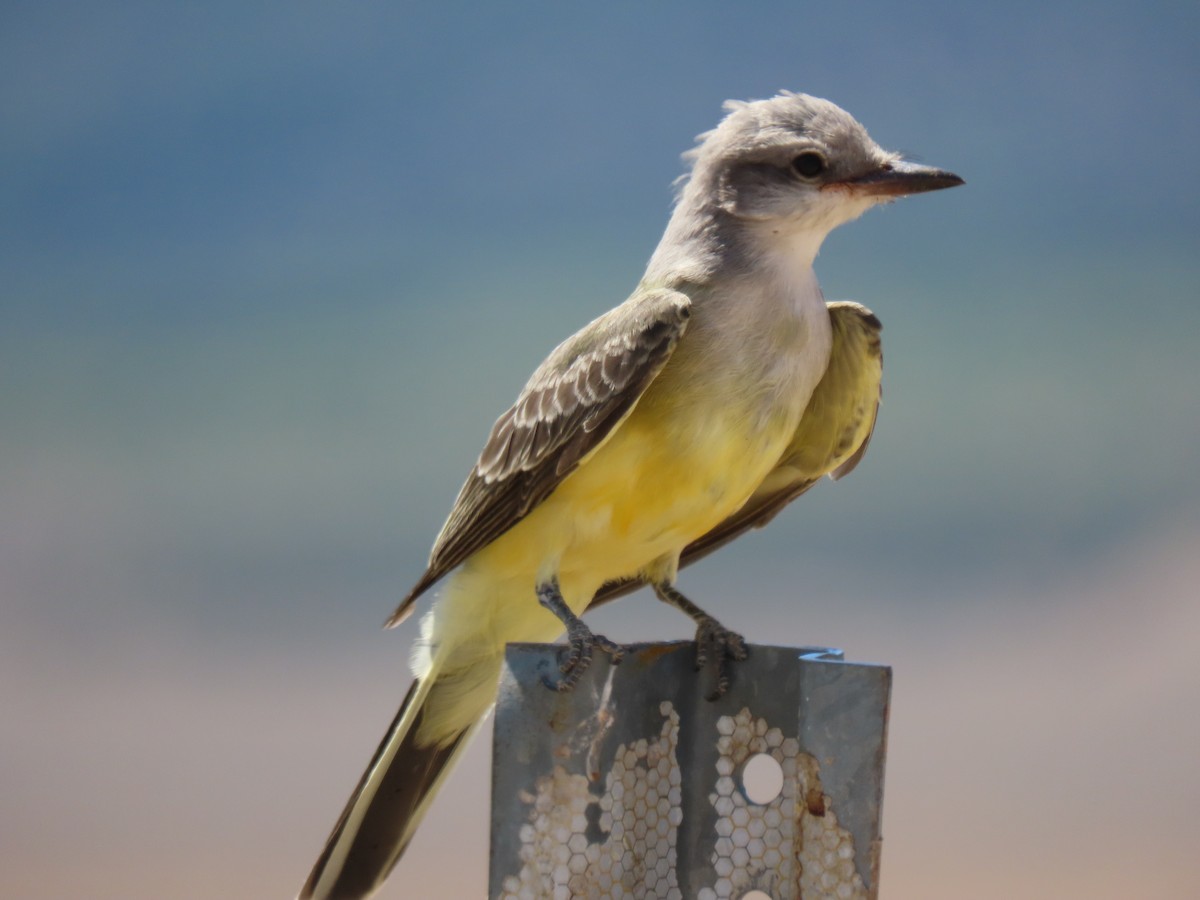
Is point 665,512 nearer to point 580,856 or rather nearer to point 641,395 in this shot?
point 641,395

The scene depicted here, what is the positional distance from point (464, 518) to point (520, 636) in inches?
16.8

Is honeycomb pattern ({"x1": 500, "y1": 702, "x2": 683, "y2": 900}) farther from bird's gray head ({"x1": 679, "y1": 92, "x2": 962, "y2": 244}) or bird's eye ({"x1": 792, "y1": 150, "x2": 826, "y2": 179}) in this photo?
bird's eye ({"x1": 792, "y1": 150, "x2": 826, "y2": 179})

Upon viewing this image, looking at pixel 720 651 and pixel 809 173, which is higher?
pixel 809 173

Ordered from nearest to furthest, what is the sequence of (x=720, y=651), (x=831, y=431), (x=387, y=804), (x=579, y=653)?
(x=579, y=653) < (x=720, y=651) < (x=387, y=804) < (x=831, y=431)

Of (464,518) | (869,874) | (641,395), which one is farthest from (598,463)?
(869,874)

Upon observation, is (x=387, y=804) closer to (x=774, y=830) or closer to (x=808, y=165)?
(x=774, y=830)

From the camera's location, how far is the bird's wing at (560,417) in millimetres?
3570

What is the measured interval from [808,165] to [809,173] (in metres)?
0.02

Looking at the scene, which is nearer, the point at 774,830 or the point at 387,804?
the point at 774,830

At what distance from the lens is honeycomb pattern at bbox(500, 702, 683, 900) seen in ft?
9.66

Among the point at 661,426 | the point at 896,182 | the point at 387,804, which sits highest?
the point at 896,182

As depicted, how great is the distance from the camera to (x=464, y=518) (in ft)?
12.8

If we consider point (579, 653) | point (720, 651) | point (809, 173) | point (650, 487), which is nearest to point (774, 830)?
point (720, 651)

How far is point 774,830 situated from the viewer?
3025 mm
